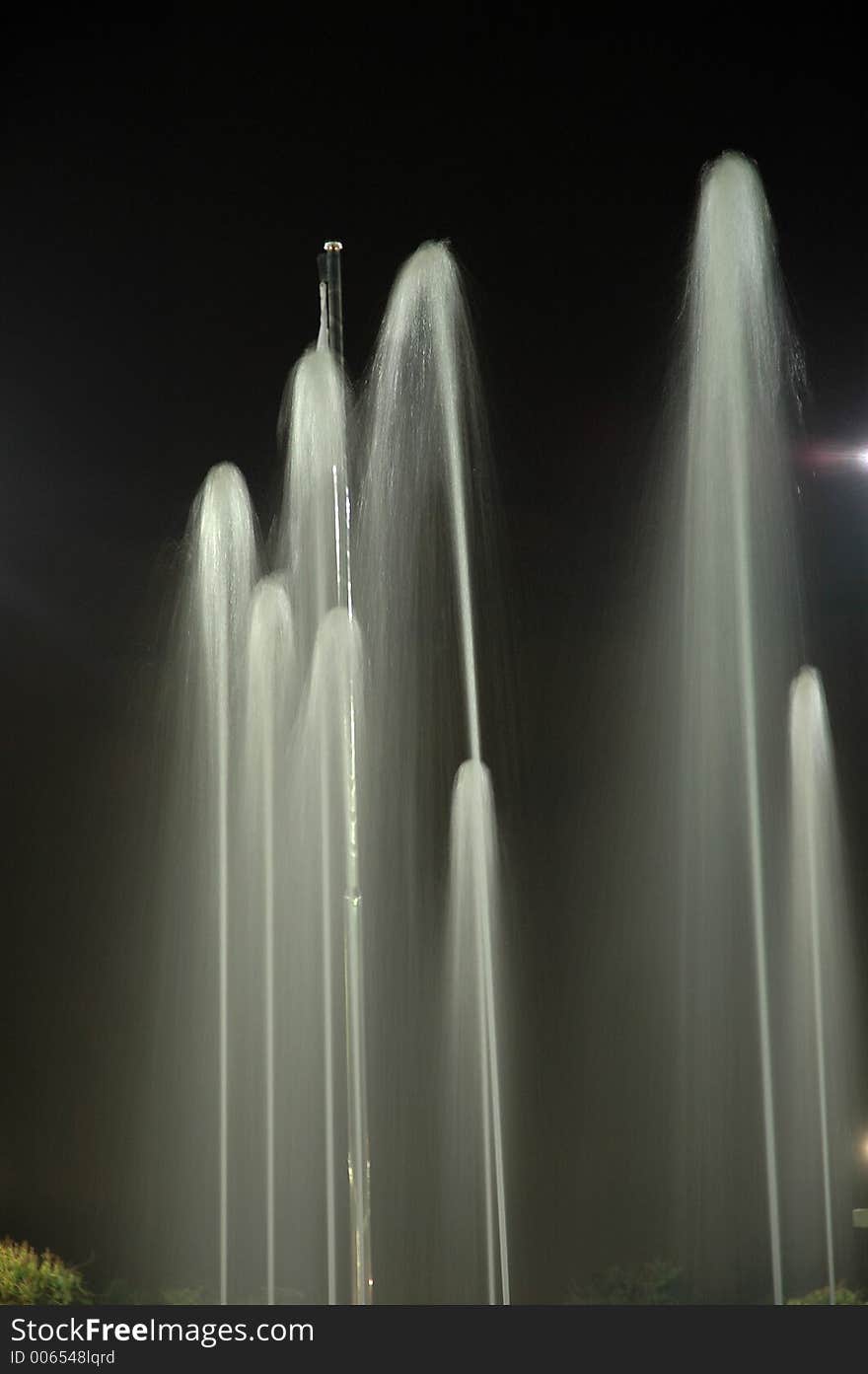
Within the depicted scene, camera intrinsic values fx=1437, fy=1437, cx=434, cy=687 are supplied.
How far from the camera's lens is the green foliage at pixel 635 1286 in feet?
47.9

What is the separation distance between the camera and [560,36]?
20.6 metres

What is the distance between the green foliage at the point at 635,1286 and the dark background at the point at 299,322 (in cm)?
431

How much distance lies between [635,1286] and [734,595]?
7.54m

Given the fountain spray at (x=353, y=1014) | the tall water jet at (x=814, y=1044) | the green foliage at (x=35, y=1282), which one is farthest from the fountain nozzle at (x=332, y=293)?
the green foliage at (x=35, y=1282)

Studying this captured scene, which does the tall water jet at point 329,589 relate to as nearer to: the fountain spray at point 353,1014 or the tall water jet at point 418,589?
the fountain spray at point 353,1014

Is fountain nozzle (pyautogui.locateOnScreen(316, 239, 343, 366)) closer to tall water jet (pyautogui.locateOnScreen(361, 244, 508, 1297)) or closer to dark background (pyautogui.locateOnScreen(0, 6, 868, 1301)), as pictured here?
tall water jet (pyautogui.locateOnScreen(361, 244, 508, 1297))

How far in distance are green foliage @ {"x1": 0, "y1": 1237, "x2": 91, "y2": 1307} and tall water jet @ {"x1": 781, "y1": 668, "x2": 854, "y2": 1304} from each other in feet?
25.8


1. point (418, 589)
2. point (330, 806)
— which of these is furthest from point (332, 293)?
point (418, 589)

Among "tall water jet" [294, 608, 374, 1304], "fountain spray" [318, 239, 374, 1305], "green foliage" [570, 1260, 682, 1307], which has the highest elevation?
"tall water jet" [294, 608, 374, 1304]

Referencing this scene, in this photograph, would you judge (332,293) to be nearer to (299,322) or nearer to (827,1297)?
(827,1297)

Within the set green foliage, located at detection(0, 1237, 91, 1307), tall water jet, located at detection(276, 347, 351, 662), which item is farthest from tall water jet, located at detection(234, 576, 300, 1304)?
green foliage, located at detection(0, 1237, 91, 1307)

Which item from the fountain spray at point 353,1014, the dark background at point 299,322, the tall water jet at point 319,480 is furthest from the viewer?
the dark background at point 299,322

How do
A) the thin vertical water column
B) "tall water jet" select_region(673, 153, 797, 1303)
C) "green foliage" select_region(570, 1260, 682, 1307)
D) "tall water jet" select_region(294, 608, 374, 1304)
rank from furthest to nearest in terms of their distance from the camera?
the thin vertical water column, "green foliage" select_region(570, 1260, 682, 1307), "tall water jet" select_region(294, 608, 374, 1304), "tall water jet" select_region(673, 153, 797, 1303)

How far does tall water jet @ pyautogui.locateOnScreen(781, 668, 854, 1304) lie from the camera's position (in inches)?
557
